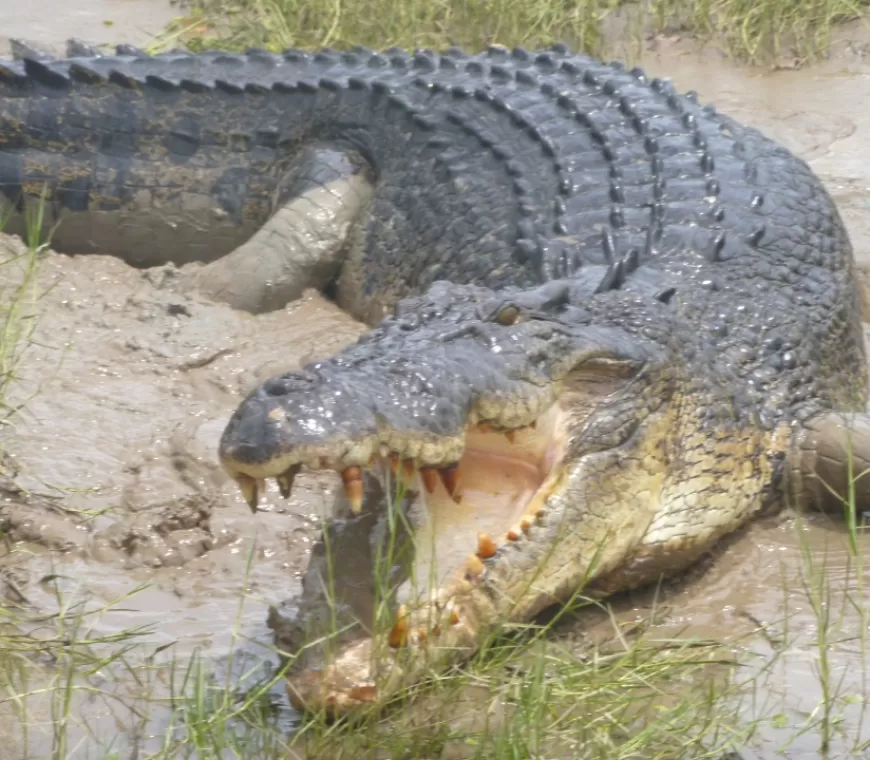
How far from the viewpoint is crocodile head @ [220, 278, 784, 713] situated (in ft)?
8.96

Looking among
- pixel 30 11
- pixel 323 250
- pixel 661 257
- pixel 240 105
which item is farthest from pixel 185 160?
pixel 30 11

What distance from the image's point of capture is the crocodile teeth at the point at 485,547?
3.02m

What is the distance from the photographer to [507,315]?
327 centimetres

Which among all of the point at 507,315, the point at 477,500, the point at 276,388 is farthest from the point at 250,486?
the point at 507,315

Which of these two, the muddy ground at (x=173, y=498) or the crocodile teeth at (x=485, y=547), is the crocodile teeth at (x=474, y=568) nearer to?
the crocodile teeth at (x=485, y=547)

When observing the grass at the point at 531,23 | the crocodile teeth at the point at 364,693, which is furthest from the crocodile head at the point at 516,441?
the grass at the point at 531,23

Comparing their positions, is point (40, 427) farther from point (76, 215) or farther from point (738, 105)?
point (738, 105)

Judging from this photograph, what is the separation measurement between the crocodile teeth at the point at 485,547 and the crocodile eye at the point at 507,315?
0.51 metres

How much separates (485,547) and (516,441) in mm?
347

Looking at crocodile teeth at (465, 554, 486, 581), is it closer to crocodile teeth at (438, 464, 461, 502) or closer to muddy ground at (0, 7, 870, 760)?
crocodile teeth at (438, 464, 461, 502)

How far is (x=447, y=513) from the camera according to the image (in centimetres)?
325

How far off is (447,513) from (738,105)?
4586 mm

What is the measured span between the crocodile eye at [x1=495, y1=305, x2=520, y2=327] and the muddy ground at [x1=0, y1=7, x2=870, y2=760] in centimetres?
72

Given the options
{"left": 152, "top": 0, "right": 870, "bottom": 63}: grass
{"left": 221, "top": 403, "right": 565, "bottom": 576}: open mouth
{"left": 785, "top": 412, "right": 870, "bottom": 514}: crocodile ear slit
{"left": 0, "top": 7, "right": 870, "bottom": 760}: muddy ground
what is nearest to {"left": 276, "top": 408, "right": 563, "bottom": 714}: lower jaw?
{"left": 221, "top": 403, "right": 565, "bottom": 576}: open mouth
